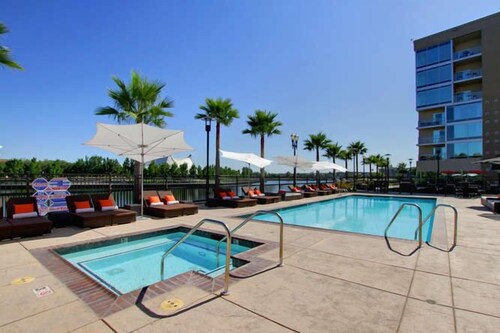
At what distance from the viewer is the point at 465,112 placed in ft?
96.4

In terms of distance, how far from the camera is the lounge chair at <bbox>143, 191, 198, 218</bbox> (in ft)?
28.1

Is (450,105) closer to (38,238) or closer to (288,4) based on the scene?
(288,4)

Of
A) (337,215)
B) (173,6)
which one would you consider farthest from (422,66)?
(173,6)

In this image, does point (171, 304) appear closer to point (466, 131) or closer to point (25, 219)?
point (25, 219)

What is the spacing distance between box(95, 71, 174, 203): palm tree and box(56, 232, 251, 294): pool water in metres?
4.53

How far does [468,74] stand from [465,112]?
429 cm

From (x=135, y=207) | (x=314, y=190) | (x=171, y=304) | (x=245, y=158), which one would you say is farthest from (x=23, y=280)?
(x=314, y=190)

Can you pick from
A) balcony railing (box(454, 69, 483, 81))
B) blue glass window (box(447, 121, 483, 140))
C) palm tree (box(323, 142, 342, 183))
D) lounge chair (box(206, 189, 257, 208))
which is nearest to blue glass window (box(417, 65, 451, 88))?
balcony railing (box(454, 69, 483, 81))

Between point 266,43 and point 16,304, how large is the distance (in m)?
15.4

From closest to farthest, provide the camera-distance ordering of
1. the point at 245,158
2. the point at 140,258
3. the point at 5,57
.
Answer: the point at 140,258
the point at 5,57
the point at 245,158

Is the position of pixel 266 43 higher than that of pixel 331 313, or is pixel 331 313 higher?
pixel 266 43

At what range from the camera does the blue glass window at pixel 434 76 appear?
3079 cm

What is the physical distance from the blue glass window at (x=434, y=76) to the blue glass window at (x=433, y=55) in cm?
91

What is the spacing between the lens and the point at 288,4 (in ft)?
38.5
